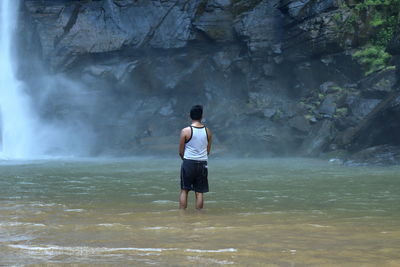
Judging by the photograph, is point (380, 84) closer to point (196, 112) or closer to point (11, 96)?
point (196, 112)

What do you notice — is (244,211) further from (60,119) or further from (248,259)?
(60,119)

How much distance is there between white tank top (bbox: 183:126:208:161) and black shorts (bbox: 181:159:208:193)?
80 millimetres

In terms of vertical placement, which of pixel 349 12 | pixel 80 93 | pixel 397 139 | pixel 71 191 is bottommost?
pixel 71 191

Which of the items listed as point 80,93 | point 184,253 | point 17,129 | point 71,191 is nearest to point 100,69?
point 80,93

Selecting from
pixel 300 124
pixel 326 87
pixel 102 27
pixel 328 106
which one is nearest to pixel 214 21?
pixel 102 27

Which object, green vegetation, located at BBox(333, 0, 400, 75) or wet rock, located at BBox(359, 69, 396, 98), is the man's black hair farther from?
green vegetation, located at BBox(333, 0, 400, 75)

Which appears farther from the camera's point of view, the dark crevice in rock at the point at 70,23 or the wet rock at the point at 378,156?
the dark crevice in rock at the point at 70,23

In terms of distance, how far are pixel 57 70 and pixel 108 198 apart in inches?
914

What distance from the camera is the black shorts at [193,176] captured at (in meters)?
7.08

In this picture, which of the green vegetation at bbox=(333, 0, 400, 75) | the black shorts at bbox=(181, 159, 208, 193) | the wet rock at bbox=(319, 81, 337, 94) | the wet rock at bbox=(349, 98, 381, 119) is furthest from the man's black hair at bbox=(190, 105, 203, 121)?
the wet rock at bbox=(319, 81, 337, 94)

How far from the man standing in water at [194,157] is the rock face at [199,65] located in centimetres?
1814

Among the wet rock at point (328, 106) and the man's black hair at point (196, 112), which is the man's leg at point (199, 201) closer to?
the man's black hair at point (196, 112)

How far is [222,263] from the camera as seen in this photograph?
3.66m

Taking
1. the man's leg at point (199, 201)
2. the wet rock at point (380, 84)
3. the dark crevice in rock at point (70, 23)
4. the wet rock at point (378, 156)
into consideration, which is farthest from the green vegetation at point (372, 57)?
the man's leg at point (199, 201)
